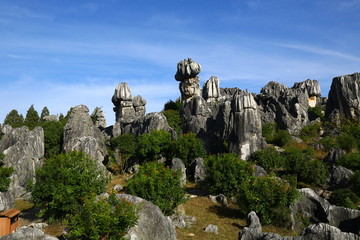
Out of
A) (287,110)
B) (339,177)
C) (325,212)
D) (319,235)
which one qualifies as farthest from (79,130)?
(319,235)

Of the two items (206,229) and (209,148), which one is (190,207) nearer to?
(206,229)

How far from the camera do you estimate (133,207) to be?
532 inches

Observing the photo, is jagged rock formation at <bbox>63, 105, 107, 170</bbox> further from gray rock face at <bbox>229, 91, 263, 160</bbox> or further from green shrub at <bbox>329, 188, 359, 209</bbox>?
green shrub at <bbox>329, 188, 359, 209</bbox>

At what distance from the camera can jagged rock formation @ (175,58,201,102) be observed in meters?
68.4

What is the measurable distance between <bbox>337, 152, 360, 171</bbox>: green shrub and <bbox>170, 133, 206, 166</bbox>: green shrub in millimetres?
15465

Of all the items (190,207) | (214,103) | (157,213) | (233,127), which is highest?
(214,103)

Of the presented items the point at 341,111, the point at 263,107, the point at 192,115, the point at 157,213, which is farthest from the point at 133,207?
the point at 263,107

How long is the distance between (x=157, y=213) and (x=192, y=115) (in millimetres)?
44211

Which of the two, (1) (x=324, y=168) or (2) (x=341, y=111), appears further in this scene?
(2) (x=341, y=111)

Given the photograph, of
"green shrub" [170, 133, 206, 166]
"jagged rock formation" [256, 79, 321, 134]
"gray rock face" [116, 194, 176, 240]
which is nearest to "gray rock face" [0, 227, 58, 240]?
"gray rock face" [116, 194, 176, 240]

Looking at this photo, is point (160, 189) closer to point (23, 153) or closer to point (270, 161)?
point (270, 161)

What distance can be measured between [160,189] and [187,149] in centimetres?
1943

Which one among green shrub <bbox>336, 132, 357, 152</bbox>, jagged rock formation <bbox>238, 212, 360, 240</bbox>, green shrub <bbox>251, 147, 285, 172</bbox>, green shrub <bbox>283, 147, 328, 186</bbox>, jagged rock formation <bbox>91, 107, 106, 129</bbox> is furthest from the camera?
jagged rock formation <bbox>91, 107, 106, 129</bbox>

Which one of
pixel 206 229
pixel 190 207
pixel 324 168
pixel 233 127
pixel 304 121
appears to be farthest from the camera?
pixel 304 121
